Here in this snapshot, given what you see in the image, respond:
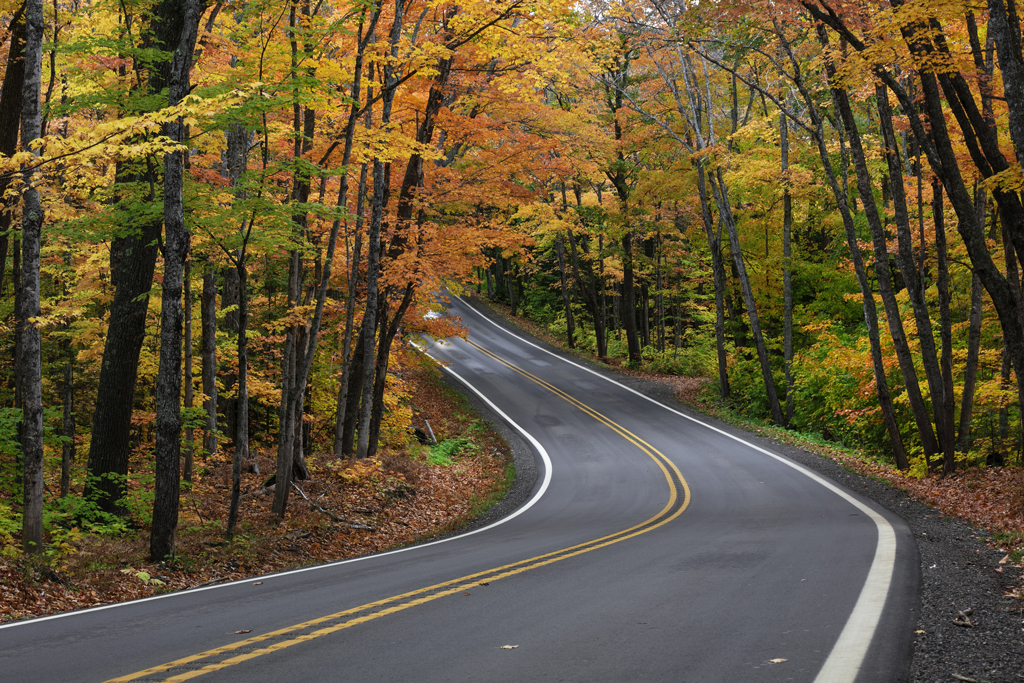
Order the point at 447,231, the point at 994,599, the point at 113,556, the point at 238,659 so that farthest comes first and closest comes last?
the point at 447,231 < the point at 113,556 < the point at 994,599 < the point at 238,659

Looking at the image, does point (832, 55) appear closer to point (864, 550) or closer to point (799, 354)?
point (864, 550)

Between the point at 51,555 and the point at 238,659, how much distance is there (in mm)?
5772

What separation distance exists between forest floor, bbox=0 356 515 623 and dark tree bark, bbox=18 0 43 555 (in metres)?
0.63

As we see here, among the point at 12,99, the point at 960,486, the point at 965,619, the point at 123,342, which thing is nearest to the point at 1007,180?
the point at 965,619

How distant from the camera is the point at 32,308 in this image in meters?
8.71

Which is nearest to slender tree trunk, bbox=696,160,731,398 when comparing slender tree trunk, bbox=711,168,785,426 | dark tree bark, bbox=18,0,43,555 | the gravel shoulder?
slender tree trunk, bbox=711,168,785,426

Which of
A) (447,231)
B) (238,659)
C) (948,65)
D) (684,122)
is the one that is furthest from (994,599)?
(684,122)

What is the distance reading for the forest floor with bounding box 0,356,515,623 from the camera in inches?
312

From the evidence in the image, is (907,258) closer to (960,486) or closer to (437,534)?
(960,486)

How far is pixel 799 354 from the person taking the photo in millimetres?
25875

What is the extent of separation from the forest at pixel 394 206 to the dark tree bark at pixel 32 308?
0.04 metres

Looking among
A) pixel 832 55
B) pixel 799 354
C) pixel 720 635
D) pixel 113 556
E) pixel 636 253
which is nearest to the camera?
pixel 720 635

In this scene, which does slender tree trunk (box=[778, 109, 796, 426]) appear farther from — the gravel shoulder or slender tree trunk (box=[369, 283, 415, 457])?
slender tree trunk (box=[369, 283, 415, 457])

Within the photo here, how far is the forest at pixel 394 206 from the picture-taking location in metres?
9.55
